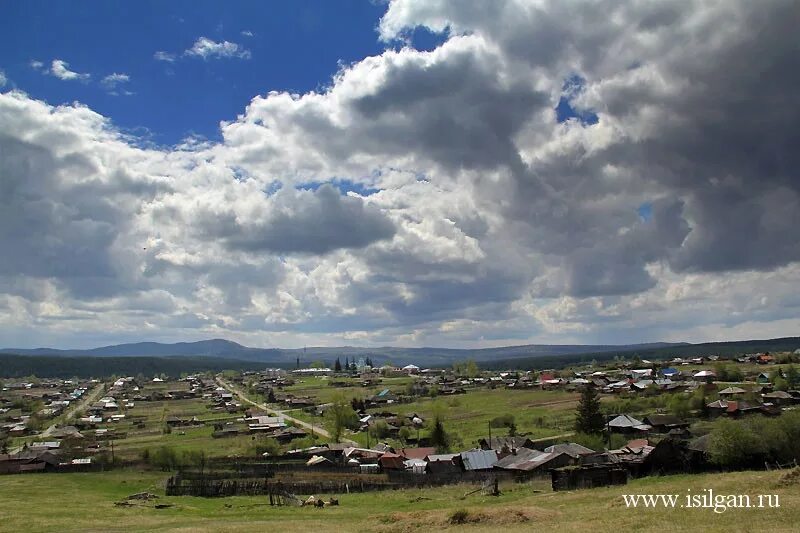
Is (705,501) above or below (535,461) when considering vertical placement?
above

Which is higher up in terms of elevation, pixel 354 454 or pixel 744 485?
pixel 744 485

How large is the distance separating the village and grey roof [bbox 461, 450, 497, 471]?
167 millimetres

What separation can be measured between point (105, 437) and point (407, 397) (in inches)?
2878

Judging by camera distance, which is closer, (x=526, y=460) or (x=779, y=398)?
(x=526, y=460)

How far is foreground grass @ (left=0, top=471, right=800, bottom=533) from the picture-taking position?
2741cm

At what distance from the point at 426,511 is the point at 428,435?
6235 cm

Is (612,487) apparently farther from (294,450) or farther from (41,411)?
(41,411)

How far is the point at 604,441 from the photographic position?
248 feet

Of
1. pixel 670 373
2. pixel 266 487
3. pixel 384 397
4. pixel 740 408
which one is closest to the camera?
pixel 266 487

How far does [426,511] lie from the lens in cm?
3866

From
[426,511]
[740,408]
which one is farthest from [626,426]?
[426,511]

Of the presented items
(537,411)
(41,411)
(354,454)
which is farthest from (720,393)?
(41,411)

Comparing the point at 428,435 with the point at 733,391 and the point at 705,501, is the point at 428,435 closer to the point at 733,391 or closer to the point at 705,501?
the point at 733,391

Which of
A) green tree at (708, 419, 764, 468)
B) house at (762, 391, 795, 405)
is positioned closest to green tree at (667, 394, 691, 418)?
house at (762, 391, 795, 405)
